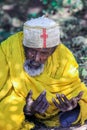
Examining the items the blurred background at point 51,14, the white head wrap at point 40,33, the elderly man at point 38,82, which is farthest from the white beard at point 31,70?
the blurred background at point 51,14

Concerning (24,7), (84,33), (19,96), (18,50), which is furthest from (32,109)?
(24,7)

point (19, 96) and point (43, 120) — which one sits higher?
point (19, 96)

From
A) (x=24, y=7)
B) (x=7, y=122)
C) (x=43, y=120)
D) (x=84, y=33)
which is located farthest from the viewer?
(x=24, y=7)

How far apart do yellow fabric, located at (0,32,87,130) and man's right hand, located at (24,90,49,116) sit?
0.29ft

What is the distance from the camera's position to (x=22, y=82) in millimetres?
6273

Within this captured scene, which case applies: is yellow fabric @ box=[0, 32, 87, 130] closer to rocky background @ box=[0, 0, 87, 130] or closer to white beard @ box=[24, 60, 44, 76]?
white beard @ box=[24, 60, 44, 76]

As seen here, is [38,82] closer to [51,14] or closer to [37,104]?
[37,104]

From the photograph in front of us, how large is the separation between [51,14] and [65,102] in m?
4.98

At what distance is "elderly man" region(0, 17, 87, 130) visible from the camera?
6.09 metres

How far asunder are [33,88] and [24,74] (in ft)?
0.62

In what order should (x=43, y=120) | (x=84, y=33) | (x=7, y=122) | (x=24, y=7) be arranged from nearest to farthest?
(x=7, y=122) < (x=43, y=120) < (x=84, y=33) < (x=24, y=7)

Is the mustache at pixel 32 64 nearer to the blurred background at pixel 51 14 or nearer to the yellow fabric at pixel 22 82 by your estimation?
the yellow fabric at pixel 22 82

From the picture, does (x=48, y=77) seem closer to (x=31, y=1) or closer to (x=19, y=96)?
(x=19, y=96)

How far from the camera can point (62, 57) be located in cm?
644
